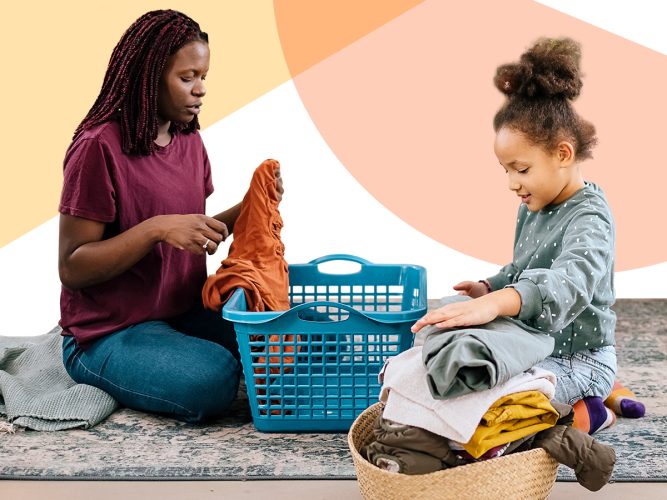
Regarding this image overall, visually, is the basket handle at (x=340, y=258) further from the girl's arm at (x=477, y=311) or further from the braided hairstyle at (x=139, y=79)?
the girl's arm at (x=477, y=311)

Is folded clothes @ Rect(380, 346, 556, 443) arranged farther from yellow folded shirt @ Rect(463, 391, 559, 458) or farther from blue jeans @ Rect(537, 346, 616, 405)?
blue jeans @ Rect(537, 346, 616, 405)

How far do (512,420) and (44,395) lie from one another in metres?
1.19

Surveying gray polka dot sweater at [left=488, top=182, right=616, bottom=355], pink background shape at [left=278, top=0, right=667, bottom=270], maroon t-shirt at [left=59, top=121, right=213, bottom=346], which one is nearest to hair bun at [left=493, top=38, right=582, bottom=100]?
gray polka dot sweater at [left=488, top=182, right=616, bottom=355]

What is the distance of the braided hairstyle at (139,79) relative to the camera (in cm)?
220

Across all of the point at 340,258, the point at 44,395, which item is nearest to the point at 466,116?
the point at 340,258

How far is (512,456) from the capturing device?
62.4 inches

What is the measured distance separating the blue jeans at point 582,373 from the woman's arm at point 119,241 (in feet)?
2.56

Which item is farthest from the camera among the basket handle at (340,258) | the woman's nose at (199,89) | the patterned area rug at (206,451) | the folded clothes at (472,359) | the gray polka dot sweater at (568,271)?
the basket handle at (340,258)

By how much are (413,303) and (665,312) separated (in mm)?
1045

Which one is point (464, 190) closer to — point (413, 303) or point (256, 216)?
point (413, 303)

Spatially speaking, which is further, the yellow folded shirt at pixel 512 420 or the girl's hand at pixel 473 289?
the girl's hand at pixel 473 289

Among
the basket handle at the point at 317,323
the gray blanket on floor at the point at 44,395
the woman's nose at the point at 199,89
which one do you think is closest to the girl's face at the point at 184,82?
the woman's nose at the point at 199,89

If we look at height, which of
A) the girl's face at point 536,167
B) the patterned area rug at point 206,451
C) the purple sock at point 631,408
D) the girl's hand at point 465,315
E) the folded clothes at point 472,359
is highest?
the girl's face at point 536,167

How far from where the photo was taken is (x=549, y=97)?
1954 millimetres
